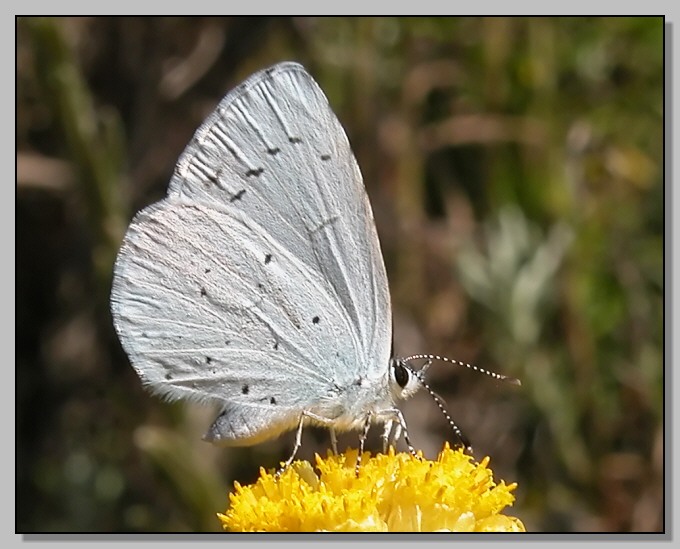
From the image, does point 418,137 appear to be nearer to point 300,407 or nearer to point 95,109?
point 95,109

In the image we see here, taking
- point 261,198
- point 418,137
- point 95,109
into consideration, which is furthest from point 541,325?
point 95,109

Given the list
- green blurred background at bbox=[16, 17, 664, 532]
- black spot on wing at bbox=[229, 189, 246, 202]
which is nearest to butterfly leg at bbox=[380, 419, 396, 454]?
black spot on wing at bbox=[229, 189, 246, 202]

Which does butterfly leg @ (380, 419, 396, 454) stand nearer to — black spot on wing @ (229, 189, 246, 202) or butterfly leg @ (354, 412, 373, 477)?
butterfly leg @ (354, 412, 373, 477)

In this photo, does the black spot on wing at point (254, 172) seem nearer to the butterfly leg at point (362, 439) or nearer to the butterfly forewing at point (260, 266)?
the butterfly forewing at point (260, 266)

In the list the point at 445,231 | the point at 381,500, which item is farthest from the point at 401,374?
the point at 445,231

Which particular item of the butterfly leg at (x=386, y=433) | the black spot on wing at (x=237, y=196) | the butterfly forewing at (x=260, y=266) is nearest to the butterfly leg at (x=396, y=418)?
the butterfly leg at (x=386, y=433)
